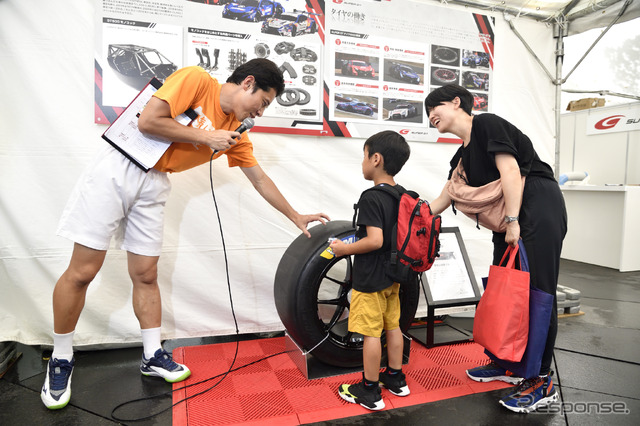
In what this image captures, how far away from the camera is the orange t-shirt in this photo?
1592 mm

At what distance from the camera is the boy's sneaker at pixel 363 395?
5.52ft

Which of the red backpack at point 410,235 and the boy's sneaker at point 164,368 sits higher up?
the red backpack at point 410,235

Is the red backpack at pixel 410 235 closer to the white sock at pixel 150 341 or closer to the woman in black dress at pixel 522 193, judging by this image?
the woman in black dress at pixel 522 193

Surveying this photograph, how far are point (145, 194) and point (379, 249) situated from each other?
43.3 inches

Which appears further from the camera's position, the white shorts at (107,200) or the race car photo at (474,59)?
the race car photo at (474,59)

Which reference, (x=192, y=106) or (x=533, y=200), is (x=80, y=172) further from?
(x=533, y=200)

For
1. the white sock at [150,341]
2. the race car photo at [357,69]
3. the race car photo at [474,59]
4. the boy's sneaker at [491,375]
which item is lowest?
the boy's sneaker at [491,375]

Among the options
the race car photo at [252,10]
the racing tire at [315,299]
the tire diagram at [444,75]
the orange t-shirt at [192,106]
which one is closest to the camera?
the orange t-shirt at [192,106]

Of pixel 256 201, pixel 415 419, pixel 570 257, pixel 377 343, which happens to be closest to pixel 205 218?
pixel 256 201

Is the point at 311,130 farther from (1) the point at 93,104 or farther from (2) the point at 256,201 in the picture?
(1) the point at 93,104

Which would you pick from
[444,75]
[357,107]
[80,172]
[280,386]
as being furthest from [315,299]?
[444,75]

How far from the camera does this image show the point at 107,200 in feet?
5.49

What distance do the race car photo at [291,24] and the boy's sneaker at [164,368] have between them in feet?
6.44

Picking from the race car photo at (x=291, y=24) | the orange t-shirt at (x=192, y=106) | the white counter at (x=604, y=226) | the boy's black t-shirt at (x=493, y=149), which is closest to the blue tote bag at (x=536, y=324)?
the boy's black t-shirt at (x=493, y=149)
